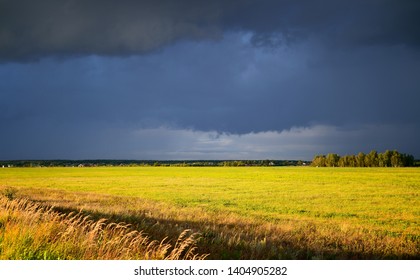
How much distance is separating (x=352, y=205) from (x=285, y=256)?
2291 cm

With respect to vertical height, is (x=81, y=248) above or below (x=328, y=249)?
above

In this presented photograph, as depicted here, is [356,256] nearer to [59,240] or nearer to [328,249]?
[328,249]

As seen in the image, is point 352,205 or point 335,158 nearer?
point 352,205
